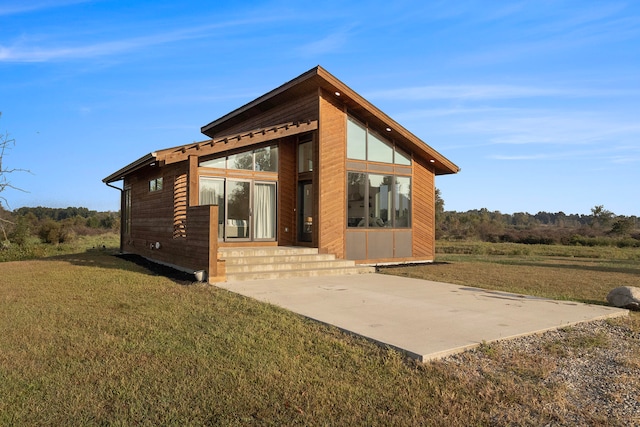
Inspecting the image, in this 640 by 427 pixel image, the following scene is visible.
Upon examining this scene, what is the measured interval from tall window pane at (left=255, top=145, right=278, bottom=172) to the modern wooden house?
0.03 meters

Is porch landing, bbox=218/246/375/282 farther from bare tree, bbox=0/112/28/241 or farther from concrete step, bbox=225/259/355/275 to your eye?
bare tree, bbox=0/112/28/241

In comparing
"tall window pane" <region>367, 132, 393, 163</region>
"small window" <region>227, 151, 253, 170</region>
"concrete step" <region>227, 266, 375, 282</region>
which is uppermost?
"tall window pane" <region>367, 132, 393, 163</region>

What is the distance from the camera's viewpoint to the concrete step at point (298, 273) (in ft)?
29.2

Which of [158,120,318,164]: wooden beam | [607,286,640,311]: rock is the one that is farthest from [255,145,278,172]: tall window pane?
[607,286,640,311]: rock

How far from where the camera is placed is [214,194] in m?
11.4

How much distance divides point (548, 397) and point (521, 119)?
1471 cm

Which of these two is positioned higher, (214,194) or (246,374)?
(214,194)

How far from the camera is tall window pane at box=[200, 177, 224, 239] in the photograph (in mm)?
11289

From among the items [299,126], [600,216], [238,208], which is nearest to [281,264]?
[238,208]

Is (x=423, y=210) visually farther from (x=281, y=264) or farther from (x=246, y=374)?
(x=246, y=374)

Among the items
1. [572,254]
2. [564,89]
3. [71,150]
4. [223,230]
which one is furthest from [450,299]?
[572,254]

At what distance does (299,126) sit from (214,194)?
2.93m

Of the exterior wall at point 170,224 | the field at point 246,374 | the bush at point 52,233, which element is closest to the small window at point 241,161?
the exterior wall at point 170,224

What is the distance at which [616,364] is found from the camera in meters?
3.88
